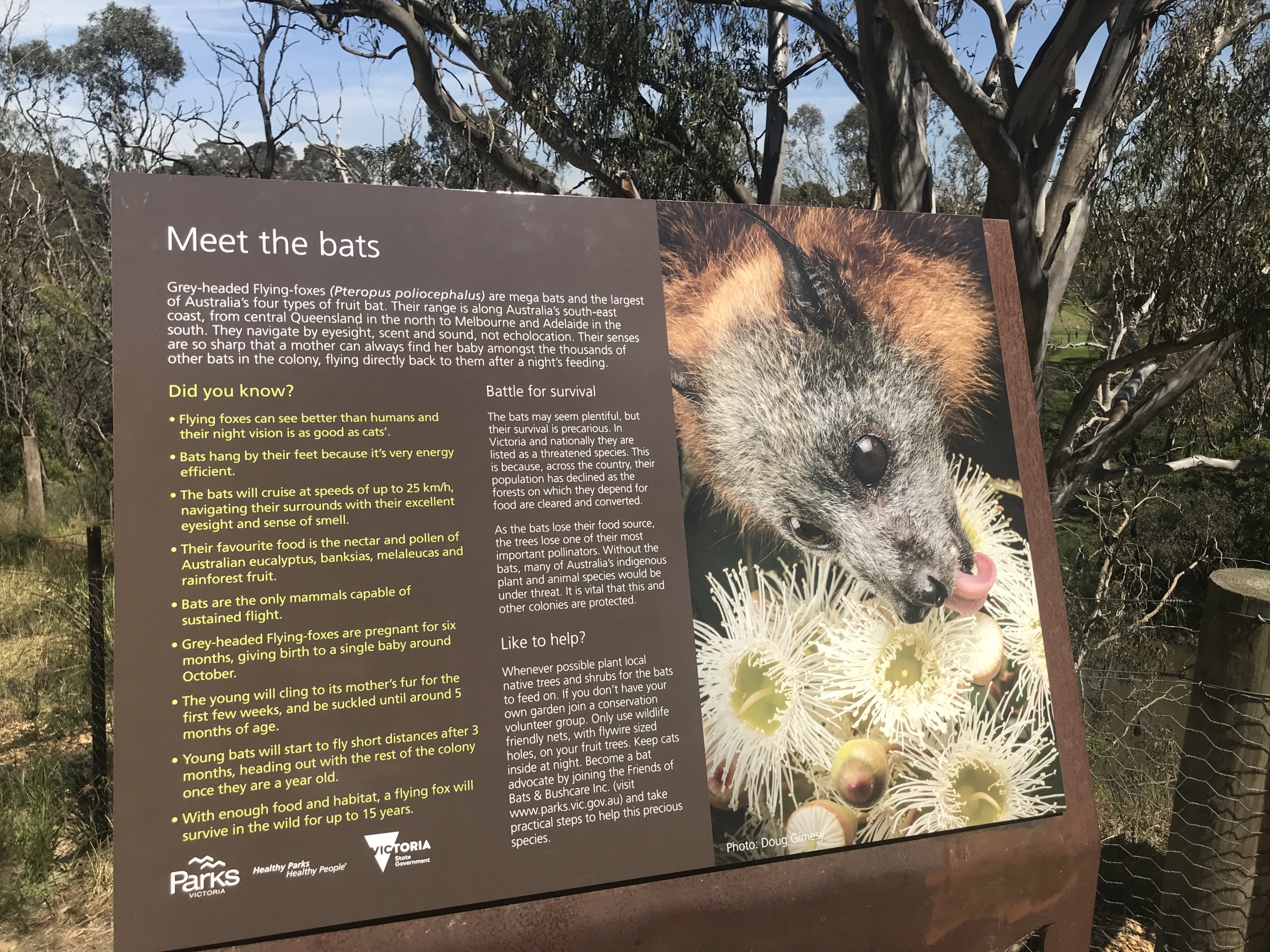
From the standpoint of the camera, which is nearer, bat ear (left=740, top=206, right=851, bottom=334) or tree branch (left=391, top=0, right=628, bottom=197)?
bat ear (left=740, top=206, right=851, bottom=334)

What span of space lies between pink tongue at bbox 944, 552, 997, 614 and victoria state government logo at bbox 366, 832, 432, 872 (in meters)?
1.27

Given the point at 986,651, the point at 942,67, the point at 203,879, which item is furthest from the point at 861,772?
the point at 942,67

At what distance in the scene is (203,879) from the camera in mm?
1607

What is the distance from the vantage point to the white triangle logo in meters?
1.68

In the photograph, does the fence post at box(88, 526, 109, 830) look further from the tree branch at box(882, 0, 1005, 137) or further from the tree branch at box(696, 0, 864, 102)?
the tree branch at box(696, 0, 864, 102)

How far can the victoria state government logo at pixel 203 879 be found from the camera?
5.24 ft

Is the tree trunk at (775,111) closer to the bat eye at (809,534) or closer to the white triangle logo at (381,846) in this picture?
the bat eye at (809,534)

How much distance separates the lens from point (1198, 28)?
570 cm

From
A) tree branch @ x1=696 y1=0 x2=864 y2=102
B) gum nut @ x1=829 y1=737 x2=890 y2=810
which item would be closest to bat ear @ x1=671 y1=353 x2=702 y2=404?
gum nut @ x1=829 y1=737 x2=890 y2=810

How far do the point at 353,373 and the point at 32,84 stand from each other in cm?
1262

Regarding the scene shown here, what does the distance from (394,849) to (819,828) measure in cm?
88

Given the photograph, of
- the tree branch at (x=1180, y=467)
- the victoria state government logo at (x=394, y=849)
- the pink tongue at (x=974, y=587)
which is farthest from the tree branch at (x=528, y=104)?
the victoria state government logo at (x=394, y=849)

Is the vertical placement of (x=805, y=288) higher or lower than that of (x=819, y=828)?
higher

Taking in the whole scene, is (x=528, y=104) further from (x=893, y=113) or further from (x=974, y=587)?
(x=974, y=587)
